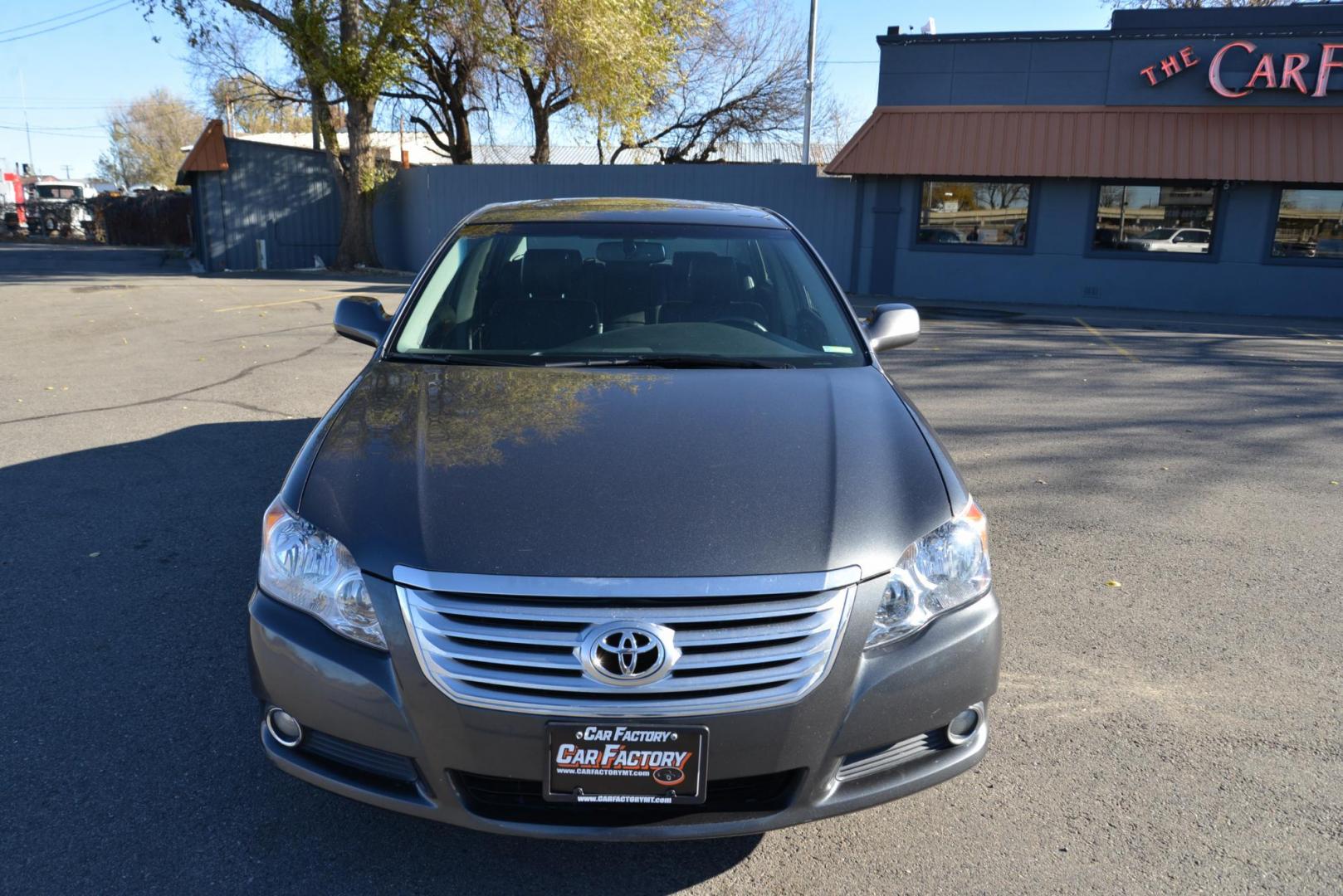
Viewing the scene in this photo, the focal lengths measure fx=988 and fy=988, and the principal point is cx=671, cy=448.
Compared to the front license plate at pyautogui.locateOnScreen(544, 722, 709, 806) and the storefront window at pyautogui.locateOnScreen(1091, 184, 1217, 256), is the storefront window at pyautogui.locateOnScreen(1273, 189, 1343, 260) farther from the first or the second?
the front license plate at pyautogui.locateOnScreen(544, 722, 709, 806)

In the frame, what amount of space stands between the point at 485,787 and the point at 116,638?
87.8 inches

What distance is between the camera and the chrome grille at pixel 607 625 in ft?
6.89

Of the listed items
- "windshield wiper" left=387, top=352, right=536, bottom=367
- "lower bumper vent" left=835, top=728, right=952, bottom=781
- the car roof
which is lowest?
"lower bumper vent" left=835, top=728, right=952, bottom=781

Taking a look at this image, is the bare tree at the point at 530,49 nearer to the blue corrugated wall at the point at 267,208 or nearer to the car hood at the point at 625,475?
the blue corrugated wall at the point at 267,208

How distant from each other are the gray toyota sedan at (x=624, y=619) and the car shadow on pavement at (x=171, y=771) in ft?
1.21

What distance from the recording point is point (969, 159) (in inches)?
693

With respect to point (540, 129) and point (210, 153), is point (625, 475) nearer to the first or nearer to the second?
point (210, 153)

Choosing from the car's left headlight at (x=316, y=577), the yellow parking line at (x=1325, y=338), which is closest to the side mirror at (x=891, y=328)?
the car's left headlight at (x=316, y=577)

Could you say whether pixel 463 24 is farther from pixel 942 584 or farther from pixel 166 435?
pixel 942 584

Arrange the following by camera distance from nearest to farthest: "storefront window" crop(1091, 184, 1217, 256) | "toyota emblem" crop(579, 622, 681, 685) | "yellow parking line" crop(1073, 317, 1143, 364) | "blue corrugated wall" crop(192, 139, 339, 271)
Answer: "toyota emblem" crop(579, 622, 681, 685) < "yellow parking line" crop(1073, 317, 1143, 364) < "storefront window" crop(1091, 184, 1217, 256) < "blue corrugated wall" crop(192, 139, 339, 271)

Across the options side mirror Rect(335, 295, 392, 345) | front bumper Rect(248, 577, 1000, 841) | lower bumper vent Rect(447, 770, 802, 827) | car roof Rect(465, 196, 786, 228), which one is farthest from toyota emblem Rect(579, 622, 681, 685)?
car roof Rect(465, 196, 786, 228)

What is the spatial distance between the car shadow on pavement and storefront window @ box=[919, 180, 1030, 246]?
16198 millimetres

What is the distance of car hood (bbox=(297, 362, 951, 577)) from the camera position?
2.24 metres

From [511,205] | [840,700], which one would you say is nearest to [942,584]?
[840,700]
